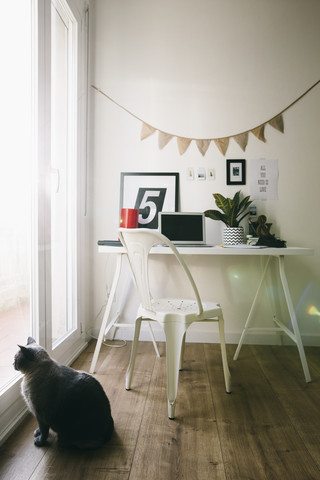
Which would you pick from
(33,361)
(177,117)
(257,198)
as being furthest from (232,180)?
(33,361)

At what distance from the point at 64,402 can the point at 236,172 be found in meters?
1.92

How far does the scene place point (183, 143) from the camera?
97.0 inches

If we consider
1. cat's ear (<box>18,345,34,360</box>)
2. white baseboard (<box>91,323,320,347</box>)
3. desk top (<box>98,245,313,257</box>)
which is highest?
desk top (<box>98,245,313,257</box>)

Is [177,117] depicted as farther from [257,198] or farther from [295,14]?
[295,14]

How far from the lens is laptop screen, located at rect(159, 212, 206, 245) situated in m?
2.20

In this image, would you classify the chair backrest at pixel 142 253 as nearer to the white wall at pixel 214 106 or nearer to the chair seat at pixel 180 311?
the chair seat at pixel 180 311

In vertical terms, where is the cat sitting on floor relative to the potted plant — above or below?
below

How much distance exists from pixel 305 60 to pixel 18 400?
2.82 m

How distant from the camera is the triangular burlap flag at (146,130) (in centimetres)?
248

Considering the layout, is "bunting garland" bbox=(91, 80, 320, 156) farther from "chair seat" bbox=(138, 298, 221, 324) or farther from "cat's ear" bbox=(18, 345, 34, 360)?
"cat's ear" bbox=(18, 345, 34, 360)

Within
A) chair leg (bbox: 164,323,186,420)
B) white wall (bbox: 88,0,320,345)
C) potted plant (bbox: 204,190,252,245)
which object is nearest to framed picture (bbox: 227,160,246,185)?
white wall (bbox: 88,0,320,345)

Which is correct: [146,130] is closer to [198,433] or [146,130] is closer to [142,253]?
[142,253]

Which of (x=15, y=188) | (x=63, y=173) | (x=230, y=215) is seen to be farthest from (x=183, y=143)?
(x=15, y=188)

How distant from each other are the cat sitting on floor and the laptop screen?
3.86 feet
